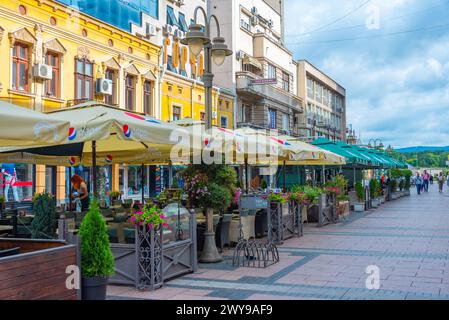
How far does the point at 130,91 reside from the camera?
85.3 feet

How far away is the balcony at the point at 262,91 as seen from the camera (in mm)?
37531

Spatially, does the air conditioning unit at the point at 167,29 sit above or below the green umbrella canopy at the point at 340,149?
above

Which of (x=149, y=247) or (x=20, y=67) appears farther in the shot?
(x=20, y=67)

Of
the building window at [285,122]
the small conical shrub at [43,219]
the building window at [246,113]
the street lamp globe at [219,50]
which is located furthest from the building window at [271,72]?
the small conical shrub at [43,219]

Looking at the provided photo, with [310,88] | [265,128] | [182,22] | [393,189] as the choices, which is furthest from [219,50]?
[310,88]

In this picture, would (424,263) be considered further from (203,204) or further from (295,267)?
(203,204)

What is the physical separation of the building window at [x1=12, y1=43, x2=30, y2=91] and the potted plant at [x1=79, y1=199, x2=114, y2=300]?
15.6 meters

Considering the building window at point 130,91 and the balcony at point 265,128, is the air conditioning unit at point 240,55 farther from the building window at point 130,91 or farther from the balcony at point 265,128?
the building window at point 130,91

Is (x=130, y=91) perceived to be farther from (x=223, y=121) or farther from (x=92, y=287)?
(x=92, y=287)

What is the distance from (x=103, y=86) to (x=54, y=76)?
237cm

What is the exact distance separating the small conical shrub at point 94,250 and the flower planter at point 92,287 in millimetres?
41
